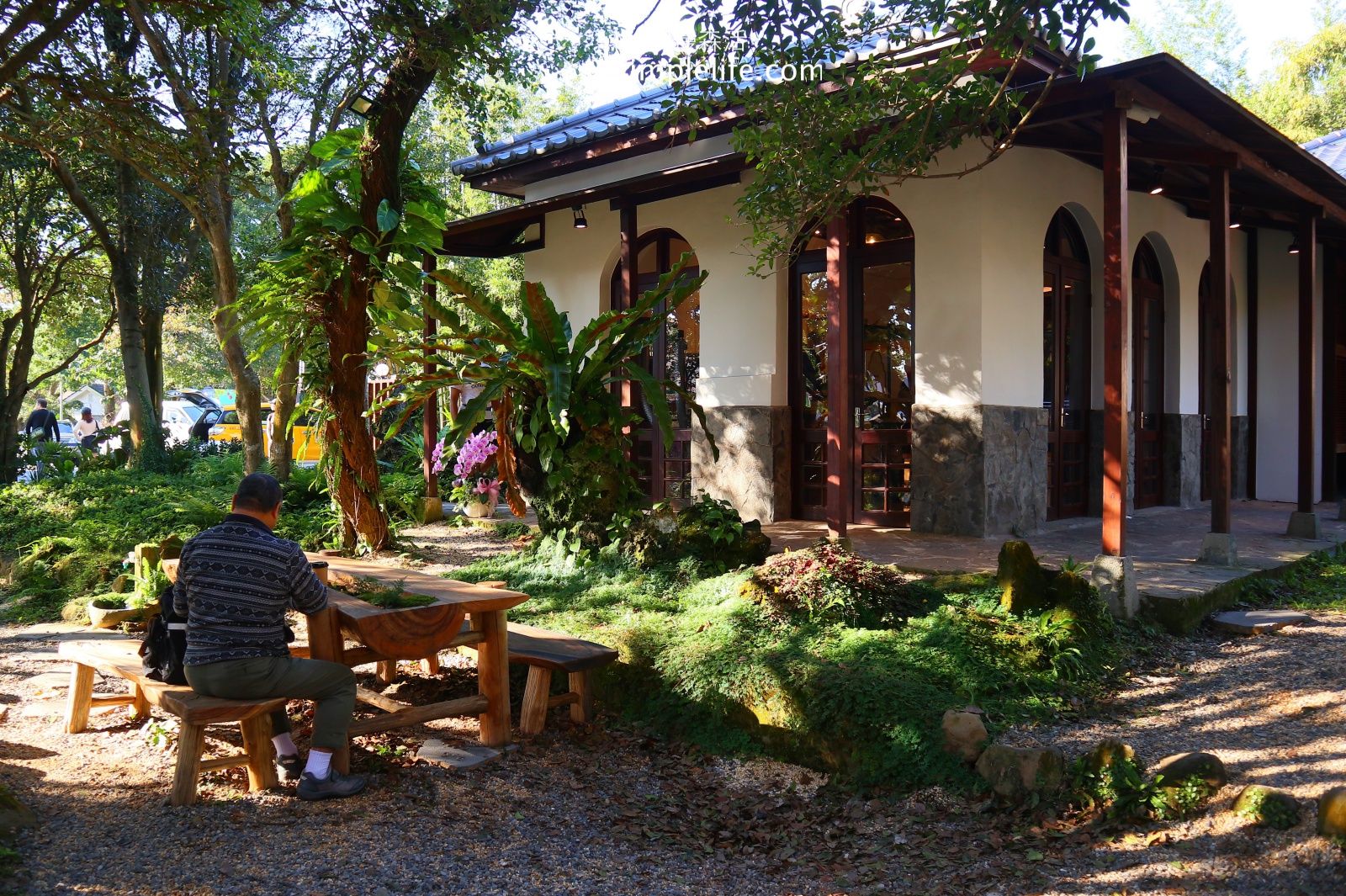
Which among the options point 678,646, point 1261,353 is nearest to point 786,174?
point 678,646

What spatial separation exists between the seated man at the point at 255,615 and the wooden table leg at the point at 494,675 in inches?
37.0

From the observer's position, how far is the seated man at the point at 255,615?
12.8 ft

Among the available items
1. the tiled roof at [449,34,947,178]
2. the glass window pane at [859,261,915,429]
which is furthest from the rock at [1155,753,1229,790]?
the tiled roof at [449,34,947,178]

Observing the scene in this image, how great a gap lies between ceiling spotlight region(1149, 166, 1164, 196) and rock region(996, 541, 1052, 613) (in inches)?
204

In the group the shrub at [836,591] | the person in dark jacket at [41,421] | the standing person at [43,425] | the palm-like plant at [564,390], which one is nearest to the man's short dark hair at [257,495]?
the shrub at [836,591]

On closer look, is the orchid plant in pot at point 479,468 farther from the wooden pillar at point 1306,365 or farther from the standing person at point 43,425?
the standing person at point 43,425

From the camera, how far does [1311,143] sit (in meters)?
15.2

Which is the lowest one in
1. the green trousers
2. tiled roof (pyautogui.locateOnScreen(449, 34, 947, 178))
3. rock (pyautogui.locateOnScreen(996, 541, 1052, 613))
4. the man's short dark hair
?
the green trousers

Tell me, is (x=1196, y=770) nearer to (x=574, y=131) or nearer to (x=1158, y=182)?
(x=1158, y=182)

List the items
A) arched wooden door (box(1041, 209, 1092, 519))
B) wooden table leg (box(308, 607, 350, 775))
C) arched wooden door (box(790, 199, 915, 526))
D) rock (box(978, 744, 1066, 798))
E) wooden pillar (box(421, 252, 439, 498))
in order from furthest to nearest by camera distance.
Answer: wooden pillar (box(421, 252, 439, 498)) < arched wooden door (box(1041, 209, 1092, 519)) < arched wooden door (box(790, 199, 915, 526)) < wooden table leg (box(308, 607, 350, 775)) < rock (box(978, 744, 1066, 798))

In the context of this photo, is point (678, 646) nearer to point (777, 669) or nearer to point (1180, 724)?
point (777, 669)

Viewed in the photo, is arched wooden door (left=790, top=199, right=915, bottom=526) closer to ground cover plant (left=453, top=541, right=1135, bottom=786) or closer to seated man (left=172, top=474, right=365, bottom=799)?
ground cover plant (left=453, top=541, right=1135, bottom=786)

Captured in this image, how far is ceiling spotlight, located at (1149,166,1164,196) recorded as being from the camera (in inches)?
360

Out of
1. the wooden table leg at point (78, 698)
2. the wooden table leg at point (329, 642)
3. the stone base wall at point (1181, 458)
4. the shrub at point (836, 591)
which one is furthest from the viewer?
the stone base wall at point (1181, 458)
